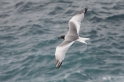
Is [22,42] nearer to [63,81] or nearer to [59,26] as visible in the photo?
[59,26]

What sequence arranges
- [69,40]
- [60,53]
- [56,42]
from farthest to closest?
[56,42] < [69,40] < [60,53]

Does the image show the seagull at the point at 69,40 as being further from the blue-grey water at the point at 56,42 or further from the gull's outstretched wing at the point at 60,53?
the blue-grey water at the point at 56,42

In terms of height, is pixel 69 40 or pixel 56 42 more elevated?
pixel 69 40

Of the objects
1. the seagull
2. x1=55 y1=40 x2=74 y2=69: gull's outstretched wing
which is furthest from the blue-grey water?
x1=55 y1=40 x2=74 y2=69: gull's outstretched wing

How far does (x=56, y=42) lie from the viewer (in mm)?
20562

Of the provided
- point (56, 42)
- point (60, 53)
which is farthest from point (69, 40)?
point (56, 42)

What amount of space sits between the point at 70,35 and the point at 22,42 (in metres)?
6.11

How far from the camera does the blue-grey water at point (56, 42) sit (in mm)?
17953

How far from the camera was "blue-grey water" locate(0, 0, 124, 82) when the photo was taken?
1795 centimetres

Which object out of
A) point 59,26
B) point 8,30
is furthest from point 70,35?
point 8,30

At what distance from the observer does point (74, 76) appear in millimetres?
17719

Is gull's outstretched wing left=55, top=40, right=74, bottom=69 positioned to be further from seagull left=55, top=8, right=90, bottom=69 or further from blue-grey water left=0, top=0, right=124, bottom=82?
blue-grey water left=0, top=0, right=124, bottom=82

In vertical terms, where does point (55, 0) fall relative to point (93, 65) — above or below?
above

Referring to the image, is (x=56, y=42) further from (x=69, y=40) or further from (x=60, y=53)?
(x=60, y=53)
